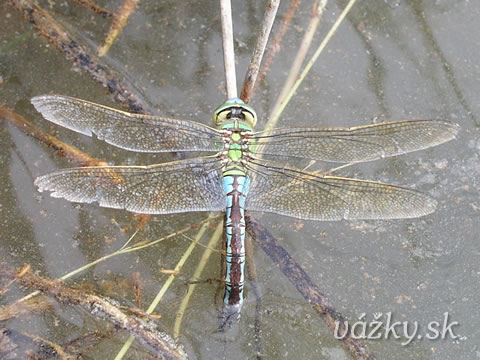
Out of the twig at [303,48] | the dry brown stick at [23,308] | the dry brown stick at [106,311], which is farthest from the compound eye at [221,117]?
the dry brown stick at [23,308]

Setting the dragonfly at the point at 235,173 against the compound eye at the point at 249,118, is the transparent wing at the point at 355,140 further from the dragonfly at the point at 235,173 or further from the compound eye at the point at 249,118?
the compound eye at the point at 249,118

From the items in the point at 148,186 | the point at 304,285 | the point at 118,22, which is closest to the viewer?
the point at 148,186

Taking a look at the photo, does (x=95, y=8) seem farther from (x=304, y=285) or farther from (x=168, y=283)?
(x=304, y=285)

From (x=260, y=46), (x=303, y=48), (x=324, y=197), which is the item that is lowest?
(x=324, y=197)

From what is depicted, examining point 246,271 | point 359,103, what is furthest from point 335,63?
point 246,271

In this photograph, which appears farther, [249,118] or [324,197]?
[249,118]

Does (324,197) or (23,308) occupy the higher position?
(324,197)

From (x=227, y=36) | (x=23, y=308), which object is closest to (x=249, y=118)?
(x=227, y=36)
